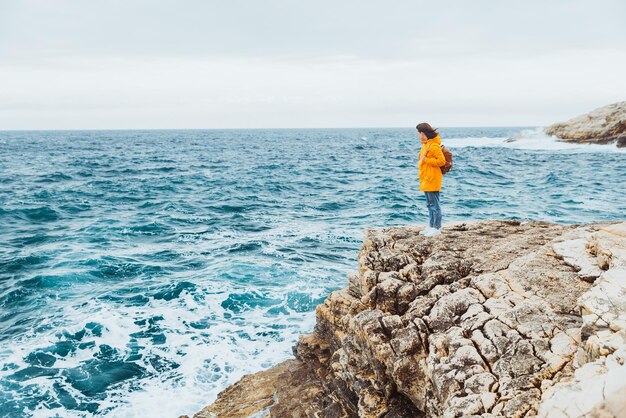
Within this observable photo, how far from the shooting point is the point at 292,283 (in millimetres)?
14227

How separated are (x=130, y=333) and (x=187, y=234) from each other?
28.5 feet

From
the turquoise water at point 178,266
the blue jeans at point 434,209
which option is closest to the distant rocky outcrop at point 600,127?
the turquoise water at point 178,266

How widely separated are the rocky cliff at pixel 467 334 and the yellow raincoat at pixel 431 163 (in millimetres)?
1032

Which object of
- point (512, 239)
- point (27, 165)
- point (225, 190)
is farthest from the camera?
point (27, 165)

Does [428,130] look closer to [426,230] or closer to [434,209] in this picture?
[434,209]

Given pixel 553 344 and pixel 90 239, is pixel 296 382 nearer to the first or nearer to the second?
pixel 553 344

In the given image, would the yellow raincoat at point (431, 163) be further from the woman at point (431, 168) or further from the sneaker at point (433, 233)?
the sneaker at point (433, 233)

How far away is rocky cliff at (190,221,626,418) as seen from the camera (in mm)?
4461

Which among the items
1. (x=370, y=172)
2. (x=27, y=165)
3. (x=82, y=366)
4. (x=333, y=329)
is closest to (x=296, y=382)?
(x=333, y=329)

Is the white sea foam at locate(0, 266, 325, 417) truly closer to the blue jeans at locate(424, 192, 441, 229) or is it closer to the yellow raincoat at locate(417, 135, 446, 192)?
the blue jeans at locate(424, 192, 441, 229)

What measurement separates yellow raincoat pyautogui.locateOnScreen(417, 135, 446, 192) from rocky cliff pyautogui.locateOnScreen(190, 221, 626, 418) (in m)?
1.03

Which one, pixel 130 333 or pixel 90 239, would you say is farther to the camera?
pixel 90 239

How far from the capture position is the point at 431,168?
8695 millimetres

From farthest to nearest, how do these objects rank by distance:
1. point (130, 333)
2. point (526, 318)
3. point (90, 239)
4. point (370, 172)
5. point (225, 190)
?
point (370, 172) < point (225, 190) < point (90, 239) < point (130, 333) < point (526, 318)
